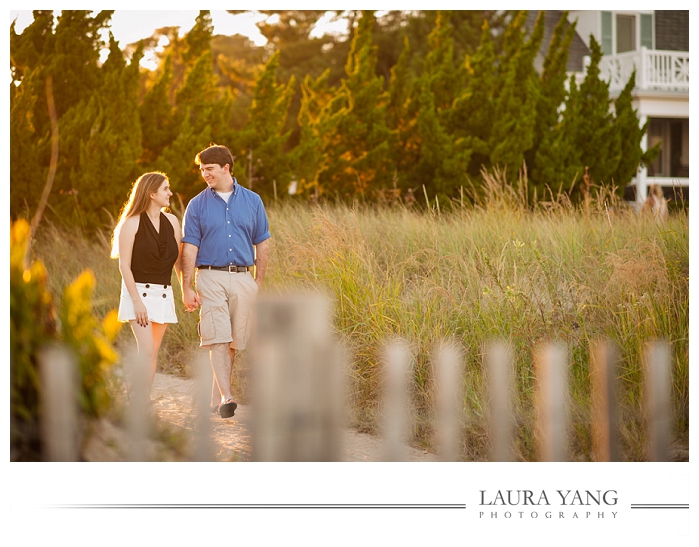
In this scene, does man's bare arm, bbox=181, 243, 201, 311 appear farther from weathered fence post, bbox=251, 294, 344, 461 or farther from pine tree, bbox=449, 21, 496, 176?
pine tree, bbox=449, 21, 496, 176

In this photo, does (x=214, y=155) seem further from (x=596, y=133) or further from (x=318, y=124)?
(x=596, y=133)

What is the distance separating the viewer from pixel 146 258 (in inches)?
169

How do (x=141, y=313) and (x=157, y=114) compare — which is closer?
(x=141, y=313)

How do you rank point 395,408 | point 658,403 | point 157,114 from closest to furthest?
point 395,408
point 658,403
point 157,114

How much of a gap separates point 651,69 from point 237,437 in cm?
1285

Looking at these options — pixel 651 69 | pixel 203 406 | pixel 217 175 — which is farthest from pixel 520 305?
pixel 651 69

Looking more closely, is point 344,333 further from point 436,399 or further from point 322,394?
point 322,394

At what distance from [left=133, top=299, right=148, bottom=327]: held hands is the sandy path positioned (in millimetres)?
409

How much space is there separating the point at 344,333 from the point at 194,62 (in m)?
6.35

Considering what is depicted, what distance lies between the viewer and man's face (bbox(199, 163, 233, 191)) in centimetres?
447

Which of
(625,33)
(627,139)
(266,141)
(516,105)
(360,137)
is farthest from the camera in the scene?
(625,33)

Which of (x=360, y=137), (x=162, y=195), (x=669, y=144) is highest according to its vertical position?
(x=360, y=137)
